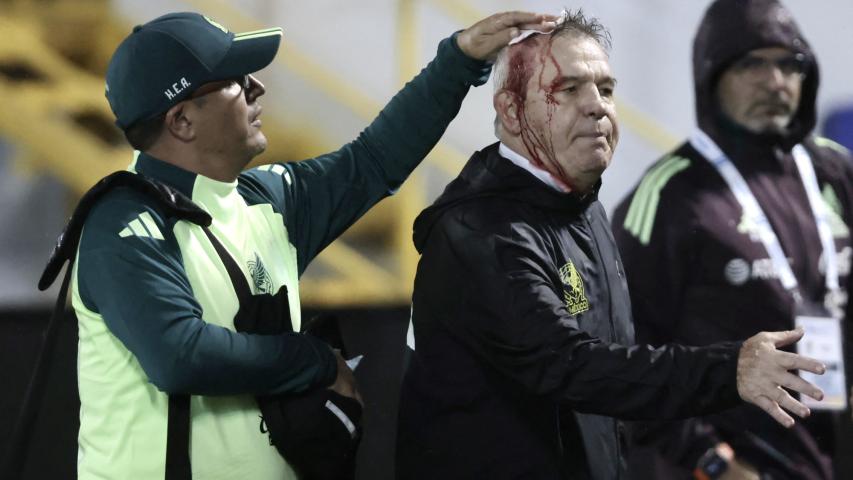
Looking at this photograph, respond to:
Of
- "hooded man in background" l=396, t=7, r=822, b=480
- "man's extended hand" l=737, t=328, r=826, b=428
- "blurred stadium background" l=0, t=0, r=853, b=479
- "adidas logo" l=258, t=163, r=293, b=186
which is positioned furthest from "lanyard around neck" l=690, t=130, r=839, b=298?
"man's extended hand" l=737, t=328, r=826, b=428

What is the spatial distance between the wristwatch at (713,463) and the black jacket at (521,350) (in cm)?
89

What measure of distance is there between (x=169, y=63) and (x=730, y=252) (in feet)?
5.06

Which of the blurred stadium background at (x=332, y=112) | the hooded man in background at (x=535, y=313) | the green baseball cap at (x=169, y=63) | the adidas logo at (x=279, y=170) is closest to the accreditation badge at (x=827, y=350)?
the blurred stadium background at (x=332, y=112)

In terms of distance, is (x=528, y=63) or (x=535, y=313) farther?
(x=528, y=63)

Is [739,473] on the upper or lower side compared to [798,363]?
lower

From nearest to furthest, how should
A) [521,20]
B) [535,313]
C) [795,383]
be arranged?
[795,383]
[535,313]
[521,20]

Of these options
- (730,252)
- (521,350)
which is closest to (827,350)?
(730,252)

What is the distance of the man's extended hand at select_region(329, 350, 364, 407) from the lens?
7.22 feet

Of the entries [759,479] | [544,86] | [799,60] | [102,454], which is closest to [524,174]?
[544,86]

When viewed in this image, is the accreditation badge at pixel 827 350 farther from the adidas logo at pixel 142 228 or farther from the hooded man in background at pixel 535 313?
the adidas logo at pixel 142 228

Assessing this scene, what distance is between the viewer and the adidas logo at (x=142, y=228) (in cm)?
208

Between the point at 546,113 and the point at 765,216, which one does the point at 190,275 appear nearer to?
the point at 546,113

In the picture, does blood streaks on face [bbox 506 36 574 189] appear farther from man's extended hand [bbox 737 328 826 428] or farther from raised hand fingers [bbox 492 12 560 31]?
man's extended hand [bbox 737 328 826 428]

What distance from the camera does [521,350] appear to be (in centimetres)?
199
